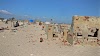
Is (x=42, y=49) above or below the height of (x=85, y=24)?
below

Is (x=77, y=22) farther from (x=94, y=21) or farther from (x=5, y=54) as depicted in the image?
(x=5, y=54)

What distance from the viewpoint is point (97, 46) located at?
16625mm

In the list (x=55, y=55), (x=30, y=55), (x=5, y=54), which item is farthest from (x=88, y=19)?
(x=5, y=54)

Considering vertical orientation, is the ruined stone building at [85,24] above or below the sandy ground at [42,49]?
above

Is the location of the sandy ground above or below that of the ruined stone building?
below

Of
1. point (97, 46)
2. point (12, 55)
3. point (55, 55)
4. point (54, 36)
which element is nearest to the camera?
point (12, 55)

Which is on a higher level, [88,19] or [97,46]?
[88,19]

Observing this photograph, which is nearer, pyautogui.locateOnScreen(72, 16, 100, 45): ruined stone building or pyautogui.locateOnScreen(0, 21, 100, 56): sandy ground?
pyautogui.locateOnScreen(0, 21, 100, 56): sandy ground

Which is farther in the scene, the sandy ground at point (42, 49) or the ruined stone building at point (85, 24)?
the ruined stone building at point (85, 24)

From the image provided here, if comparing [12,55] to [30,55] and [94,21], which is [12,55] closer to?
[30,55]

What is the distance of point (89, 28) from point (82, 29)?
730mm

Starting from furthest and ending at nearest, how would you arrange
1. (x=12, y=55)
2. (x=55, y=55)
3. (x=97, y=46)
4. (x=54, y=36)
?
(x=54, y=36) → (x=97, y=46) → (x=55, y=55) → (x=12, y=55)

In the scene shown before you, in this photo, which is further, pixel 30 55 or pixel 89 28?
pixel 89 28

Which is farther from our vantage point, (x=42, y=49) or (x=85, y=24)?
(x=85, y=24)
